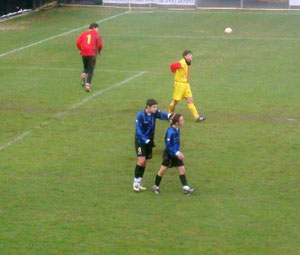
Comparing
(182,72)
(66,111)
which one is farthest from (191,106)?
(66,111)

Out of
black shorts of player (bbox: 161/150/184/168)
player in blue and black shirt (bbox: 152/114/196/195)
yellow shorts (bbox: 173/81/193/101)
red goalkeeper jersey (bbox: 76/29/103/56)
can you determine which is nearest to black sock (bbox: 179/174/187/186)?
player in blue and black shirt (bbox: 152/114/196/195)

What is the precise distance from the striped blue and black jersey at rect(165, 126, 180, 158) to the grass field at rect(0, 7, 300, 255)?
100 centimetres

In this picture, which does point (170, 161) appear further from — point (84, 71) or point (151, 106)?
point (84, 71)

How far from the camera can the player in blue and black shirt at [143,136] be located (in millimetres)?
16609

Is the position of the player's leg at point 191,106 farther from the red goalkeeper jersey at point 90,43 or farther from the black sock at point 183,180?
the black sock at point 183,180

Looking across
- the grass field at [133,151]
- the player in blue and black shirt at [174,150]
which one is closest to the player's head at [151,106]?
the player in blue and black shirt at [174,150]

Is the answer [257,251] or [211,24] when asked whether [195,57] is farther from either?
[257,251]

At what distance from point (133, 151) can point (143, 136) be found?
319 cm

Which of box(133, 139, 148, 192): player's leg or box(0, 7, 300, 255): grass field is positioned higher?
box(133, 139, 148, 192): player's leg

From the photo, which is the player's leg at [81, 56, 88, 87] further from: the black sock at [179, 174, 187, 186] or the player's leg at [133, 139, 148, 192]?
the black sock at [179, 174, 187, 186]

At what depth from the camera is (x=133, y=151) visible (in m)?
19.8

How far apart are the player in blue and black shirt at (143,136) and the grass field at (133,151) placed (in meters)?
0.47

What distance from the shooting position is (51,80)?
94.4ft

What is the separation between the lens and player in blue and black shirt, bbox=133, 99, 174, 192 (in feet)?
54.5
